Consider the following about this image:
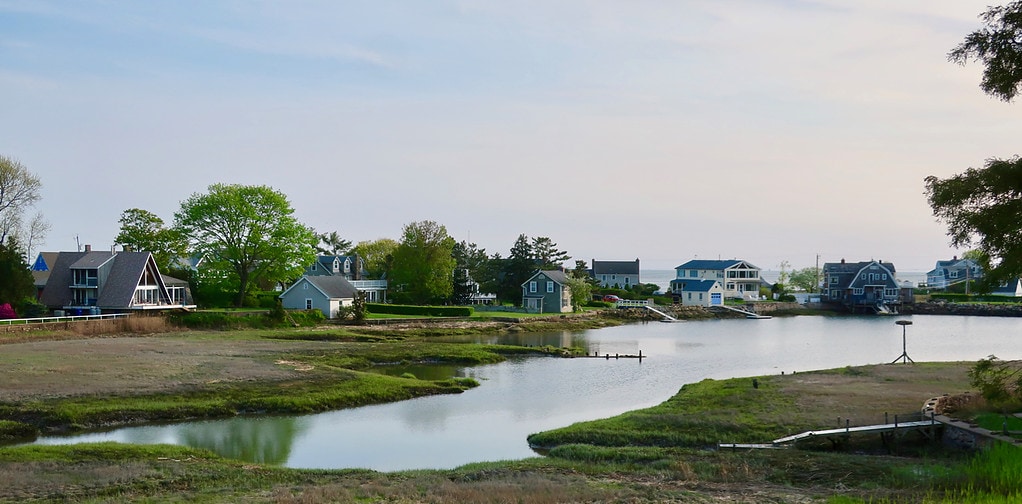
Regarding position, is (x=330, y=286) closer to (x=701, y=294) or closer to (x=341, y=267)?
(x=341, y=267)

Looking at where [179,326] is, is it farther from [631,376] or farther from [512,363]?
[631,376]

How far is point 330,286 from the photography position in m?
82.6

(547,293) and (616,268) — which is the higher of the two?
(616,268)

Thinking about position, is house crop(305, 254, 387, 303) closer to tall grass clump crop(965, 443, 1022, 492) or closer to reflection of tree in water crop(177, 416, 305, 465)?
reflection of tree in water crop(177, 416, 305, 465)

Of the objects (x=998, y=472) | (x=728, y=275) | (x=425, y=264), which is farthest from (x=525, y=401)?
(x=728, y=275)

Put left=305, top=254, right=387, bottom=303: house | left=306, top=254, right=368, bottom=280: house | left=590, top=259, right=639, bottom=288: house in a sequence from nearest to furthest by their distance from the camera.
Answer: left=305, top=254, right=387, bottom=303: house, left=306, top=254, right=368, bottom=280: house, left=590, top=259, right=639, bottom=288: house

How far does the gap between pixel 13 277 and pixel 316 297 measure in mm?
26279

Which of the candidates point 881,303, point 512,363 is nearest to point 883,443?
point 512,363

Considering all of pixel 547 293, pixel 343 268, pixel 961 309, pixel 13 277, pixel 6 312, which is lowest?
pixel 961 309

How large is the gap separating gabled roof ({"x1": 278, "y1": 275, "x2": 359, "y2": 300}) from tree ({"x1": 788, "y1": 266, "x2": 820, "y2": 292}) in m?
99.0

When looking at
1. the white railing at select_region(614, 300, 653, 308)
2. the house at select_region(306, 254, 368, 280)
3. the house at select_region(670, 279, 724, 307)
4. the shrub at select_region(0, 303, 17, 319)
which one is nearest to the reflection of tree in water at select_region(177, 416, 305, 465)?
the shrub at select_region(0, 303, 17, 319)

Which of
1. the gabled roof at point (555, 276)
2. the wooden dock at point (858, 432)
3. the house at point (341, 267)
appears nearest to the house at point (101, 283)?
the house at point (341, 267)

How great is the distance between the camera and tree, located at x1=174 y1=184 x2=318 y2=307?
82.6 m

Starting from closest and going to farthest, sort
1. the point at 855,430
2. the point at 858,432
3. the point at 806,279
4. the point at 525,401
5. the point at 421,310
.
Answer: the point at 855,430
the point at 858,432
the point at 525,401
the point at 421,310
the point at 806,279
